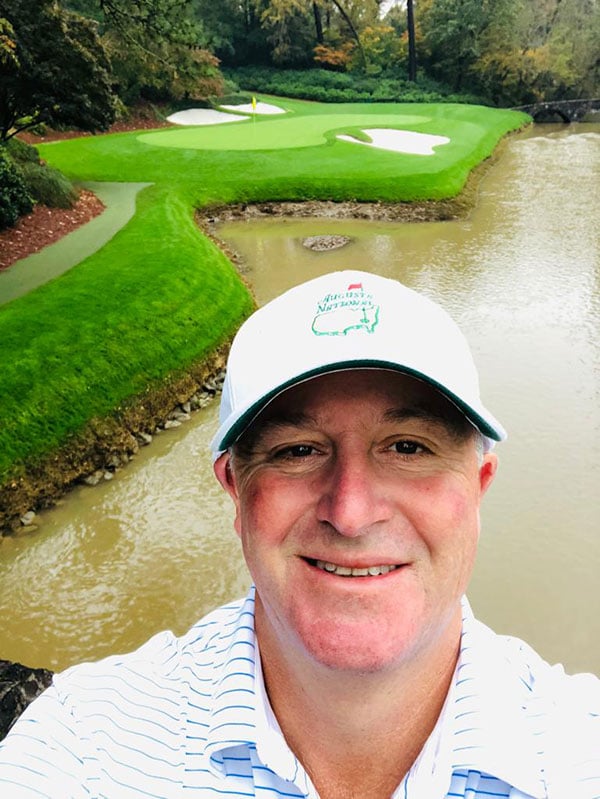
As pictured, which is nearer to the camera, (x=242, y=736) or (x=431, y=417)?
(x=242, y=736)

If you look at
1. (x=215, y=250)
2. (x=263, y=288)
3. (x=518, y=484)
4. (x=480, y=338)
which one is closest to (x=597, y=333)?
(x=480, y=338)

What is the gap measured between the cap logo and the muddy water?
14.0ft

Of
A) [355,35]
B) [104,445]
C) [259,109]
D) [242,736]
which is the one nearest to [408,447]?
[242,736]

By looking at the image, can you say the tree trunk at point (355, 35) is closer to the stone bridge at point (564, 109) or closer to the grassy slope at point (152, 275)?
the stone bridge at point (564, 109)

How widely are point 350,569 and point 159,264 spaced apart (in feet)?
31.1

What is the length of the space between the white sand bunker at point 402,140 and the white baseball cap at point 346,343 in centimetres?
2057

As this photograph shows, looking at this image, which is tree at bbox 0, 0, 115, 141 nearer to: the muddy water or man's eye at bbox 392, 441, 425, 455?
the muddy water

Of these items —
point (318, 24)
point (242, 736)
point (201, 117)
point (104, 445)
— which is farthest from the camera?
point (318, 24)

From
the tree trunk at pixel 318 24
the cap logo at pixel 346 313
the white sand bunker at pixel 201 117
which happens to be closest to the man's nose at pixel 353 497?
the cap logo at pixel 346 313

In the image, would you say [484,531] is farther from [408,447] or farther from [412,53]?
[412,53]

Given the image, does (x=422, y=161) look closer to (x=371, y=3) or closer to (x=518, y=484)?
(x=518, y=484)

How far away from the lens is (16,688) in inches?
141

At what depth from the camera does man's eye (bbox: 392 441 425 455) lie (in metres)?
1.28

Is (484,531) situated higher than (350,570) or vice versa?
(350,570)
